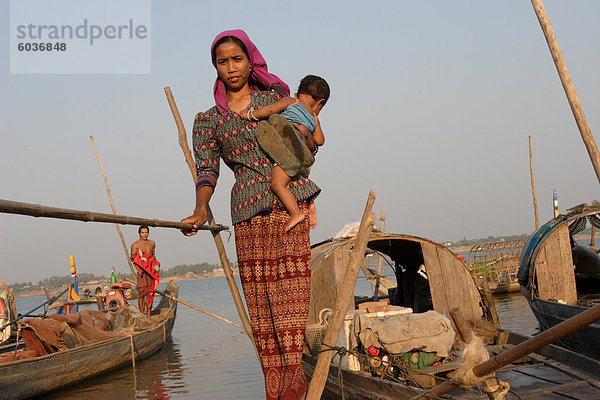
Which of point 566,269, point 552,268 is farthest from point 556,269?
point 566,269

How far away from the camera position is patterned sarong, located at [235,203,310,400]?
94.6 inches

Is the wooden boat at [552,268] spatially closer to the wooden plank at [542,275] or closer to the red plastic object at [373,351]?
the wooden plank at [542,275]

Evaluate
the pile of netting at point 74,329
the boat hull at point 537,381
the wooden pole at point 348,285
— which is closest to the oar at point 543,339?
the wooden pole at point 348,285

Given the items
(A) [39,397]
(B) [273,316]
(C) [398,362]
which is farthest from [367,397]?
(A) [39,397]

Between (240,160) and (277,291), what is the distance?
2.04ft

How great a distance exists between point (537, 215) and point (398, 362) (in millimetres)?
20787

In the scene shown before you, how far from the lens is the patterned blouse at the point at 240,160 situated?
2.47 m

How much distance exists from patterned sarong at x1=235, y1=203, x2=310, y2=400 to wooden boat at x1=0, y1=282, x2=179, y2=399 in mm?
7601

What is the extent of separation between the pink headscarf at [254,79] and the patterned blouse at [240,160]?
0.05m

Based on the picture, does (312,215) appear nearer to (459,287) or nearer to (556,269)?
(459,287)

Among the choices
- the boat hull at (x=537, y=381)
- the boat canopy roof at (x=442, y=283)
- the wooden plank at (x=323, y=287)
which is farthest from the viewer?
the boat canopy roof at (x=442, y=283)

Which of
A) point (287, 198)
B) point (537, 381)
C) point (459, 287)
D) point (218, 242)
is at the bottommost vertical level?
point (537, 381)

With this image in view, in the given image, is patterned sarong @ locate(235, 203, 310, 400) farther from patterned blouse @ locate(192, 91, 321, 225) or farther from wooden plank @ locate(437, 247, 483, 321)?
wooden plank @ locate(437, 247, 483, 321)

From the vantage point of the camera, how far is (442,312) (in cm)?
948
